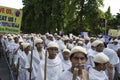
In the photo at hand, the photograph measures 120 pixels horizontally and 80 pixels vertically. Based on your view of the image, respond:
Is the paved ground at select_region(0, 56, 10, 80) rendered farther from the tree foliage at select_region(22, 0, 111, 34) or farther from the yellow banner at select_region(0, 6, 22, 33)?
the tree foliage at select_region(22, 0, 111, 34)

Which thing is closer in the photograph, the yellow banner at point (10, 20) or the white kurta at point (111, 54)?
the white kurta at point (111, 54)

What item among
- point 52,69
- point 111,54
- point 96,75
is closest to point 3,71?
point 111,54

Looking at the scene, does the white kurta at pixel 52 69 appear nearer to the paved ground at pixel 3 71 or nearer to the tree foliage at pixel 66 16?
the paved ground at pixel 3 71

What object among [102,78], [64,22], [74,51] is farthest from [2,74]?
[64,22]

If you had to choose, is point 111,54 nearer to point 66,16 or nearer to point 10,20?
point 10,20

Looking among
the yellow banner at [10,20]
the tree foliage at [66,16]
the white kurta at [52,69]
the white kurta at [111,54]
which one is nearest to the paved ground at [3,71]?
the yellow banner at [10,20]

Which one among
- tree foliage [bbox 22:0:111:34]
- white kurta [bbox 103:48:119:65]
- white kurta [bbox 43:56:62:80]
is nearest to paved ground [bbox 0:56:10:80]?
white kurta [bbox 103:48:119:65]

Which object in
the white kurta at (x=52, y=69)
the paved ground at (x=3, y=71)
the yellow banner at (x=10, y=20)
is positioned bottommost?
the paved ground at (x=3, y=71)

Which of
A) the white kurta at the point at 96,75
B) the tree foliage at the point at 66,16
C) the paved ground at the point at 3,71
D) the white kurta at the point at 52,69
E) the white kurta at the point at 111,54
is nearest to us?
the white kurta at the point at 96,75

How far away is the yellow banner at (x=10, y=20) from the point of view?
18484 mm

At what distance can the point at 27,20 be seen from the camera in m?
61.1

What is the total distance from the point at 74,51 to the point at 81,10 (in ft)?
122

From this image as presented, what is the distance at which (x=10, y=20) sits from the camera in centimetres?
1864

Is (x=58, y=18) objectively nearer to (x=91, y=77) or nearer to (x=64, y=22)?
(x=64, y=22)
